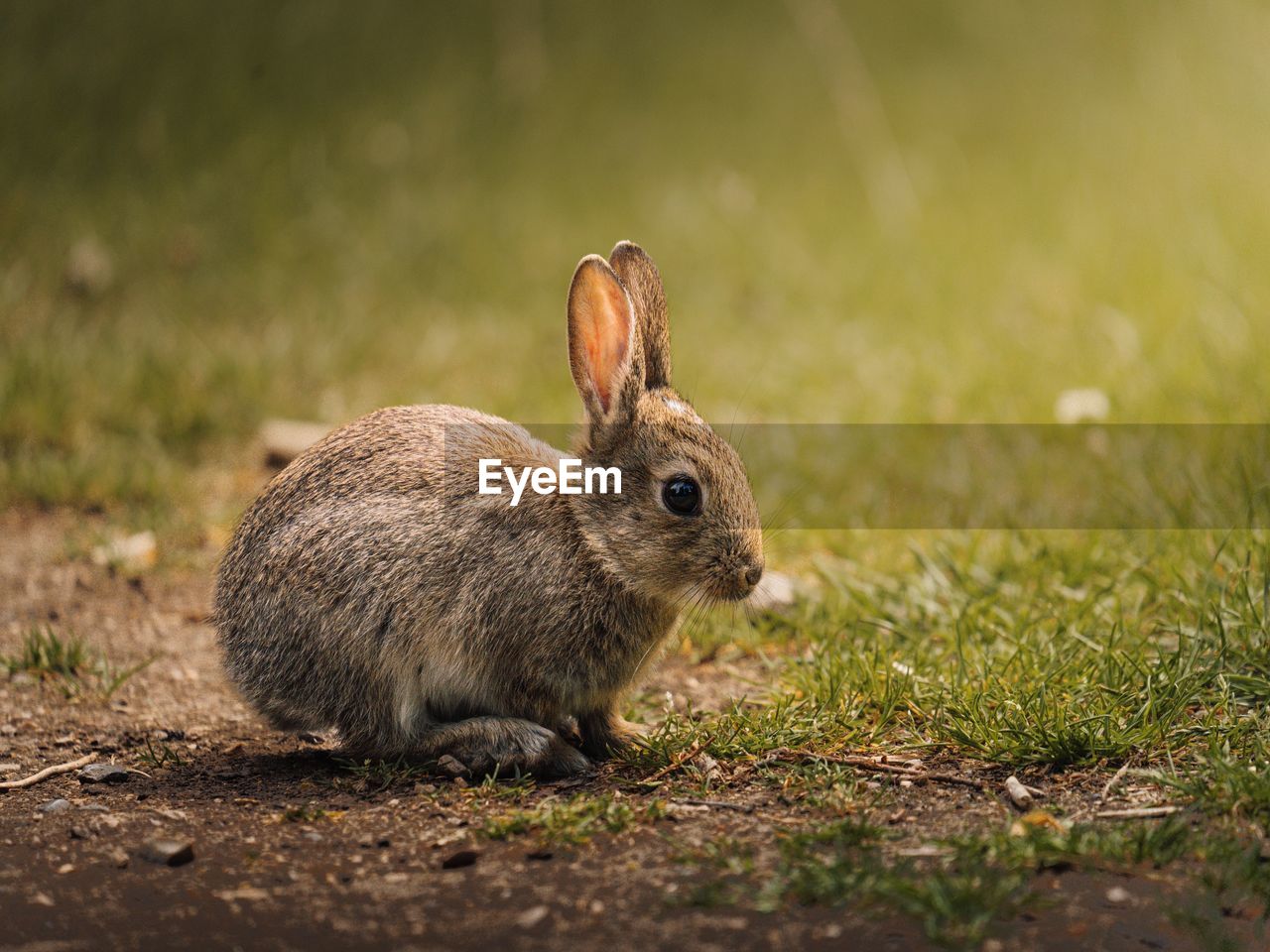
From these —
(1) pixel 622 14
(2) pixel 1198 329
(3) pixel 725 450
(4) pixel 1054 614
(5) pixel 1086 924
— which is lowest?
(5) pixel 1086 924

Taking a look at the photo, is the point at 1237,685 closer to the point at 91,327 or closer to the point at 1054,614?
the point at 1054,614

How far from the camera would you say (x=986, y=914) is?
2936 millimetres

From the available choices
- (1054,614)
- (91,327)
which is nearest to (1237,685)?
(1054,614)

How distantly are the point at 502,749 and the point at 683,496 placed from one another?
85cm

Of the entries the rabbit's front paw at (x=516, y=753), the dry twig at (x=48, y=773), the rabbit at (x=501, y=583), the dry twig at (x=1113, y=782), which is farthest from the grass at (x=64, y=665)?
the dry twig at (x=1113, y=782)

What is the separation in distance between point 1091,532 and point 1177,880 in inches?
92.9

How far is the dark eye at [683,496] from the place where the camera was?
4.07 m

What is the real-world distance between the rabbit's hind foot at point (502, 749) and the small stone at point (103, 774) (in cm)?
82

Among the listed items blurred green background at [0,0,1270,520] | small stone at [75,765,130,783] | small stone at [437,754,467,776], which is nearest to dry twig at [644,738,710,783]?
small stone at [437,754,467,776]

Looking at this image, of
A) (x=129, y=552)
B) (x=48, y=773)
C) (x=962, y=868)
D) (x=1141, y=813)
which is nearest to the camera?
(x=962, y=868)

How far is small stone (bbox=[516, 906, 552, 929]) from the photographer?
3.02 metres

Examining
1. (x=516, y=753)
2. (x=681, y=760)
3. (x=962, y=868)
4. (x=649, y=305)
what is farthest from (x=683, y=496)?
(x=962, y=868)

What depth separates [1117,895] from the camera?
10.0 feet

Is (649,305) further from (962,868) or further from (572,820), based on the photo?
(962,868)
